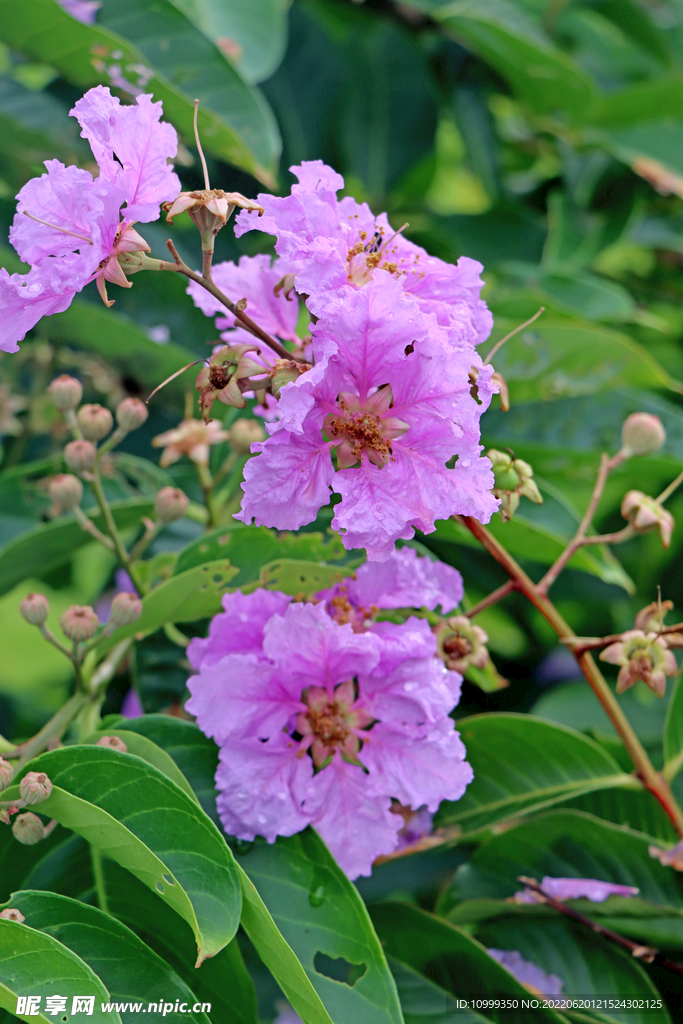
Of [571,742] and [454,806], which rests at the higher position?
[571,742]

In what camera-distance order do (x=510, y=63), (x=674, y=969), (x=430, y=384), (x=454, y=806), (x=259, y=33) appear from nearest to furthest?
(x=430, y=384) < (x=674, y=969) < (x=454, y=806) < (x=259, y=33) < (x=510, y=63)

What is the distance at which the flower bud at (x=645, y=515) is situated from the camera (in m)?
1.10

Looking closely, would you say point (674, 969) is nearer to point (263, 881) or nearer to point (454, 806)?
point (454, 806)

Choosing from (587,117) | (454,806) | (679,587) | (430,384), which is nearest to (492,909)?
(454,806)

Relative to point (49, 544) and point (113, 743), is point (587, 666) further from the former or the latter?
point (49, 544)

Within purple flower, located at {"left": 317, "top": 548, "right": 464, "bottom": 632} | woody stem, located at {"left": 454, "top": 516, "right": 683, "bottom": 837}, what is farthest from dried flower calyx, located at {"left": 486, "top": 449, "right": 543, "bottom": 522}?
purple flower, located at {"left": 317, "top": 548, "right": 464, "bottom": 632}

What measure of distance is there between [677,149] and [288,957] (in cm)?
208

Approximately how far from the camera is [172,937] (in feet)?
3.27

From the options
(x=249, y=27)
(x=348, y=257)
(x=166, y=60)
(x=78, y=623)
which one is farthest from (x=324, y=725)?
(x=249, y=27)

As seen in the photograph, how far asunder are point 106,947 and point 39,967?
107mm

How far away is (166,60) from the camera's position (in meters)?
1.62

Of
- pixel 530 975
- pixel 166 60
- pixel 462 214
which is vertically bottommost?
pixel 530 975

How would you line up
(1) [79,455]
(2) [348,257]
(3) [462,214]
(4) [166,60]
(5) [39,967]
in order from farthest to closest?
(3) [462,214] < (4) [166,60] < (1) [79,455] < (2) [348,257] < (5) [39,967]

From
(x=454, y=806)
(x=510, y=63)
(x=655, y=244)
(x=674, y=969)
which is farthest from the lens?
(x=655, y=244)
